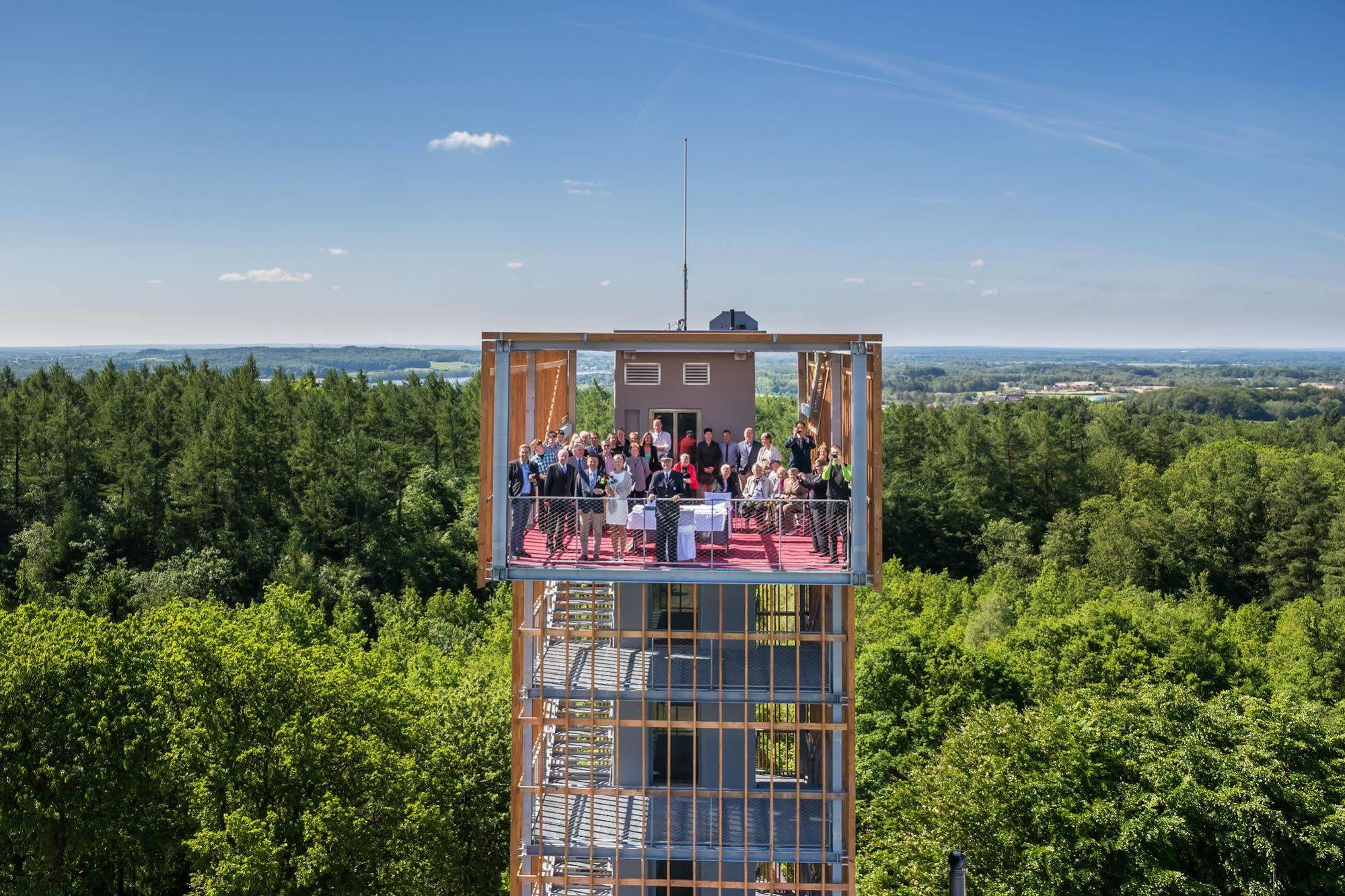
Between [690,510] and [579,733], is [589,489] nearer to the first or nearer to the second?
[690,510]

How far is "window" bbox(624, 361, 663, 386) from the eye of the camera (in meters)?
22.9

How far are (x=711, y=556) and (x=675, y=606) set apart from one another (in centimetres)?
465

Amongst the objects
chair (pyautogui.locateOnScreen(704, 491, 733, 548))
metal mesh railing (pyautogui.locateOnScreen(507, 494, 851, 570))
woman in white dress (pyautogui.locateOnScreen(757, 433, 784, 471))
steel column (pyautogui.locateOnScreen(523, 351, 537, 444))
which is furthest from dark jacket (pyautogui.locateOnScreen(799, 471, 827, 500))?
steel column (pyautogui.locateOnScreen(523, 351, 537, 444))

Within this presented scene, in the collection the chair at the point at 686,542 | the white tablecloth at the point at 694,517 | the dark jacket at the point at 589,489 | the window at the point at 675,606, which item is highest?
the dark jacket at the point at 589,489

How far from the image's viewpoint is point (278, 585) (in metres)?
45.2

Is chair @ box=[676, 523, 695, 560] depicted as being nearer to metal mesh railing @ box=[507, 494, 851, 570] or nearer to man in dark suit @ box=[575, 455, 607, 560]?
metal mesh railing @ box=[507, 494, 851, 570]

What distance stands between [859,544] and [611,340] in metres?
5.49

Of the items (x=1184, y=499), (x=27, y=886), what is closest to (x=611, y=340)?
(x=27, y=886)

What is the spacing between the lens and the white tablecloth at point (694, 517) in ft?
57.4

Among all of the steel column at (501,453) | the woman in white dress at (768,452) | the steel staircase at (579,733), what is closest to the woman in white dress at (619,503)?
the steel staircase at (579,733)

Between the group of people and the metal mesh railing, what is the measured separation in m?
0.03

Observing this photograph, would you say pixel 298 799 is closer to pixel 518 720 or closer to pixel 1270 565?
pixel 518 720

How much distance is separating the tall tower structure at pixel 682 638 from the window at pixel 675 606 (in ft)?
0.18

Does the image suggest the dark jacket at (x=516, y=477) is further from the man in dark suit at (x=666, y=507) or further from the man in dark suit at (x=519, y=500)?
the man in dark suit at (x=666, y=507)
